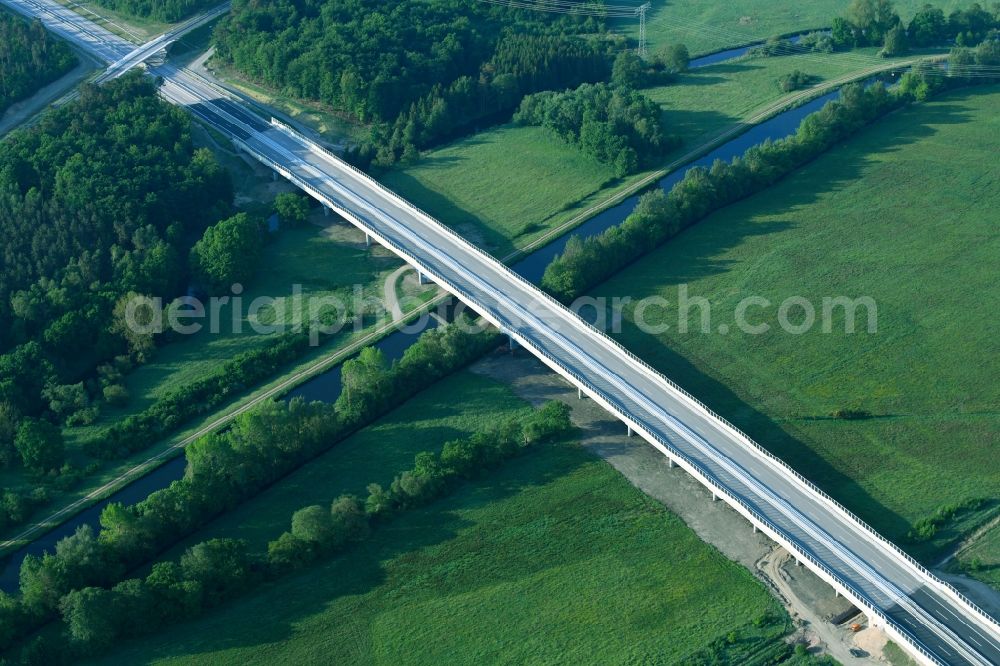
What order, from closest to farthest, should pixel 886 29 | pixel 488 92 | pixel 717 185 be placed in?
pixel 717 185, pixel 488 92, pixel 886 29

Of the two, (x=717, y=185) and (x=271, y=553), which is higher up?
(x=717, y=185)

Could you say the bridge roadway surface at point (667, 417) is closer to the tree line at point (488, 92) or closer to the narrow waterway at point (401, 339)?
the narrow waterway at point (401, 339)

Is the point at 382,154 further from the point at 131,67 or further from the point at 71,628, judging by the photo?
the point at 71,628

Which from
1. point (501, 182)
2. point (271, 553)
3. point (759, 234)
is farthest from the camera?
point (501, 182)

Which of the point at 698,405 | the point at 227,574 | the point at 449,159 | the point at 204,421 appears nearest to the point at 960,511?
the point at 698,405

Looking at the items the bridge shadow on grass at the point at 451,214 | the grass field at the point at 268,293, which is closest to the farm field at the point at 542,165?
the bridge shadow on grass at the point at 451,214

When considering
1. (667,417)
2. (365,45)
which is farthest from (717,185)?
(365,45)

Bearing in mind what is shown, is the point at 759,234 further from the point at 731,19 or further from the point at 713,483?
the point at 731,19
